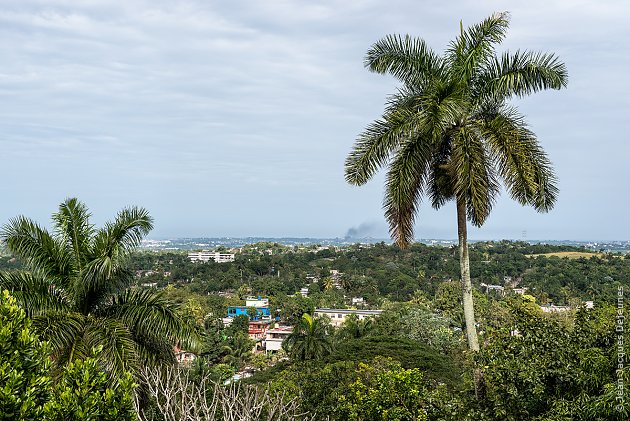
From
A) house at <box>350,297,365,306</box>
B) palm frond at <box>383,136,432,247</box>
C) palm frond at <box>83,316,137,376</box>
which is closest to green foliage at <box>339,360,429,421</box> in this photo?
palm frond at <box>383,136,432,247</box>

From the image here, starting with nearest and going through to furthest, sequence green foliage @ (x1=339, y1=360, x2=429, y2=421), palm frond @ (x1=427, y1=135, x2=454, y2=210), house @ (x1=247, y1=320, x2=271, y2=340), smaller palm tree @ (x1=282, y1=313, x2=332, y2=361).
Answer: green foliage @ (x1=339, y1=360, x2=429, y2=421), palm frond @ (x1=427, y1=135, x2=454, y2=210), smaller palm tree @ (x1=282, y1=313, x2=332, y2=361), house @ (x1=247, y1=320, x2=271, y2=340)

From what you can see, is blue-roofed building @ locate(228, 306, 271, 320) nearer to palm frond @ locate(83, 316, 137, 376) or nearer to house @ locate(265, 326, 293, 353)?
house @ locate(265, 326, 293, 353)

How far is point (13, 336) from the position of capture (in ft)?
16.3

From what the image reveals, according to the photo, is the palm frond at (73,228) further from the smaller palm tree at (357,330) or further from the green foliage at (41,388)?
the smaller palm tree at (357,330)

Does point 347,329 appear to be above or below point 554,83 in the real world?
below

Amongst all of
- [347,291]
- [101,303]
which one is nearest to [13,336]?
[101,303]

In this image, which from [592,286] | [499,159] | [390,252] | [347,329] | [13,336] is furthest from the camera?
[390,252]

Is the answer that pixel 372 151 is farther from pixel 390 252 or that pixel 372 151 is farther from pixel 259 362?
pixel 390 252

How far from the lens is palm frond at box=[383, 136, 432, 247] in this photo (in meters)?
8.63

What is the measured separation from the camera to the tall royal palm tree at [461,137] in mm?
8367

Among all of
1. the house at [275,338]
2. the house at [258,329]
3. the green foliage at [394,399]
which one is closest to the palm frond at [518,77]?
the green foliage at [394,399]

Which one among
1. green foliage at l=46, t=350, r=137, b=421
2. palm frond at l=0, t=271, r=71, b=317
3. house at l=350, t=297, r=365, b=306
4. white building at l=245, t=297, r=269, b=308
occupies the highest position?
palm frond at l=0, t=271, r=71, b=317

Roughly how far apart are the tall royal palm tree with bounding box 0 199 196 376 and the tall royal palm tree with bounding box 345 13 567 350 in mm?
3552

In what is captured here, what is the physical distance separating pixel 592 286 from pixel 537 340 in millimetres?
54510
